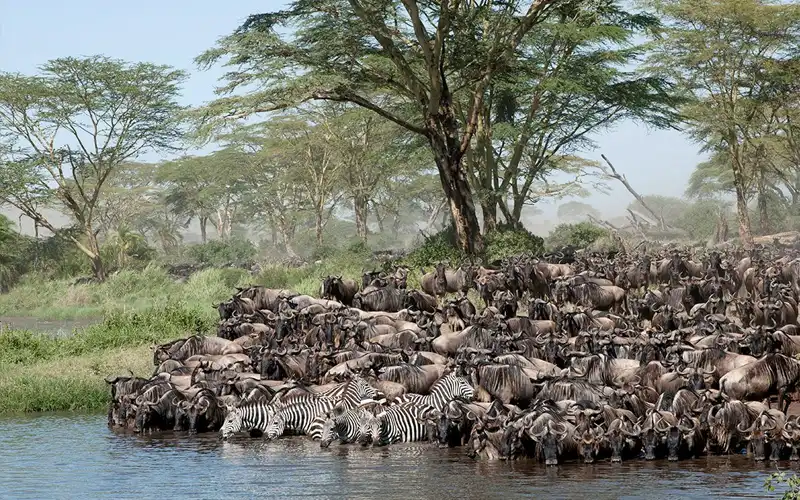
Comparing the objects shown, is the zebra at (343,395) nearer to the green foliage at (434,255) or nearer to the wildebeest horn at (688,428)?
the wildebeest horn at (688,428)

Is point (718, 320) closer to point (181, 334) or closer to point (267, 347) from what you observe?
point (267, 347)

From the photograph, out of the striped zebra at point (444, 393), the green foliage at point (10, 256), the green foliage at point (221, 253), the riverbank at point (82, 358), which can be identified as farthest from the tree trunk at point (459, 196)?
the green foliage at point (221, 253)

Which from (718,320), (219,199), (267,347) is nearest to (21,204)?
(219,199)

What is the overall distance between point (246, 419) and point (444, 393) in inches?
76.6

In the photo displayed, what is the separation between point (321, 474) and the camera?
9.84 meters

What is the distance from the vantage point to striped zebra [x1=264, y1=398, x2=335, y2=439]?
11.5 metres

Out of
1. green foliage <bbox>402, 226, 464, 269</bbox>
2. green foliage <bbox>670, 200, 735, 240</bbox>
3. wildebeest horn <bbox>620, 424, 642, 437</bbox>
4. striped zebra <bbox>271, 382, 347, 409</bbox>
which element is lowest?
wildebeest horn <bbox>620, 424, 642, 437</bbox>

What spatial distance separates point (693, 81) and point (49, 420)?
2912 cm

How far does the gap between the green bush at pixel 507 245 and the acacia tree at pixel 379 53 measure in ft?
1.09

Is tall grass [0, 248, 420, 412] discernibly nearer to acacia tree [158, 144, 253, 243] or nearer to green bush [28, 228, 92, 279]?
green bush [28, 228, 92, 279]

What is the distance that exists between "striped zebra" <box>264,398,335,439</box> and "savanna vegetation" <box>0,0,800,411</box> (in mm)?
3577

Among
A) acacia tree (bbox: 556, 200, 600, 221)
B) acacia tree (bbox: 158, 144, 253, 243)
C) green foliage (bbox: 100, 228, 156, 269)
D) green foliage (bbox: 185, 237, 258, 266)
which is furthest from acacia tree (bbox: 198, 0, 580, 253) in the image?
acacia tree (bbox: 556, 200, 600, 221)

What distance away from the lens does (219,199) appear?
5519 centimetres

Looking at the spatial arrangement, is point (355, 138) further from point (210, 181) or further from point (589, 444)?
point (589, 444)
